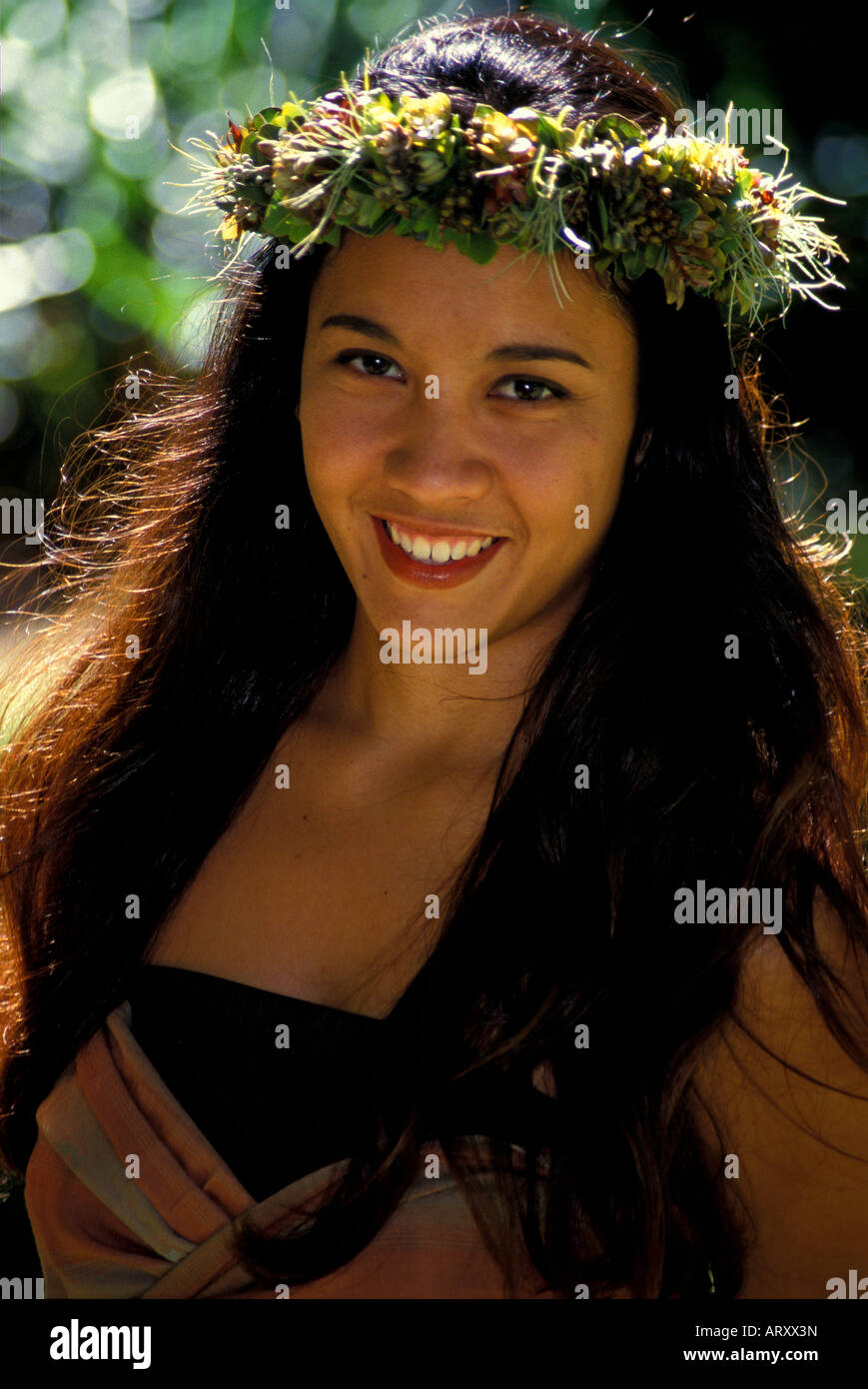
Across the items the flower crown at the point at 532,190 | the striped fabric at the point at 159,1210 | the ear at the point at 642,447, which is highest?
the flower crown at the point at 532,190

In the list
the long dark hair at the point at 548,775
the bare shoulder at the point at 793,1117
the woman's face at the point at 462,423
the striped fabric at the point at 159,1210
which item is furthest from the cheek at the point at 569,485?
the striped fabric at the point at 159,1210

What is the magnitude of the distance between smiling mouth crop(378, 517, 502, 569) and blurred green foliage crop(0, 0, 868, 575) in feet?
5.15

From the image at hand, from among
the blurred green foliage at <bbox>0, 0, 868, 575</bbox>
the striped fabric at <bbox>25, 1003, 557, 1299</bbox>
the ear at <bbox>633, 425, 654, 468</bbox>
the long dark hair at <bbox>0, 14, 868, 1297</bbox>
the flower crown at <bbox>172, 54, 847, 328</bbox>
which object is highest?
the blurred green foliage at <bbox>0, 0, 868, 575</bbox>

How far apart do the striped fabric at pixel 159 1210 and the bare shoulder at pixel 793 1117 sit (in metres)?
0.33

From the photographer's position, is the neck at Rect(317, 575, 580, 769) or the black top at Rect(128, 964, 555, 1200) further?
the neck at Rect(317, 575, 580, 769)

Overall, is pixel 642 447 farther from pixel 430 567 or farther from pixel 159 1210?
pixel 159 1210

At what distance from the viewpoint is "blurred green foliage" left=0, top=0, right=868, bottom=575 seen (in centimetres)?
366

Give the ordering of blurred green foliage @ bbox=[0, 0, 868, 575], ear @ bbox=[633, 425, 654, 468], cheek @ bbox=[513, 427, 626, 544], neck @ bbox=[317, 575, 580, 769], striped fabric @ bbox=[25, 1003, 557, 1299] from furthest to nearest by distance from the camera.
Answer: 1. blurred green foliage @ bbox=[0, 0, 868, 575]
2. neck @ bbox=[317, 575, 580, 769]
3. ear @ bbox=[633, 425, 654, 468]
4. cheek @ bbox=[513, 427, 626, 544]
5. striped fabric @ bbox=[25, 1003, 557, 1299]

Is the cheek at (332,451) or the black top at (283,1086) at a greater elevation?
the cheek at (332,451)

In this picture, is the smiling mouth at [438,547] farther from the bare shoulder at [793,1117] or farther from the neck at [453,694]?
the bare shoulder at [793,1117]

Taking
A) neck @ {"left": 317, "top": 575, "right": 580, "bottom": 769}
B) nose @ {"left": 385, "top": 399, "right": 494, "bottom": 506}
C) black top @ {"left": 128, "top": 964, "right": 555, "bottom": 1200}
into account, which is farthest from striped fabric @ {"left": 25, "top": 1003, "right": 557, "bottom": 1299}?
nose @ {"left": 385, "top": 399, "right": 494, "bottom": 506}

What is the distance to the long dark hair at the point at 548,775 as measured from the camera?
76.1 inches

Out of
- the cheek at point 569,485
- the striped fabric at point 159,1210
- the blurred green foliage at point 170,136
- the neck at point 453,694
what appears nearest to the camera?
the striped fabric at point 159,1210

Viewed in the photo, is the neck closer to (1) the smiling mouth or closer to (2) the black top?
(1) the smiling mouth
